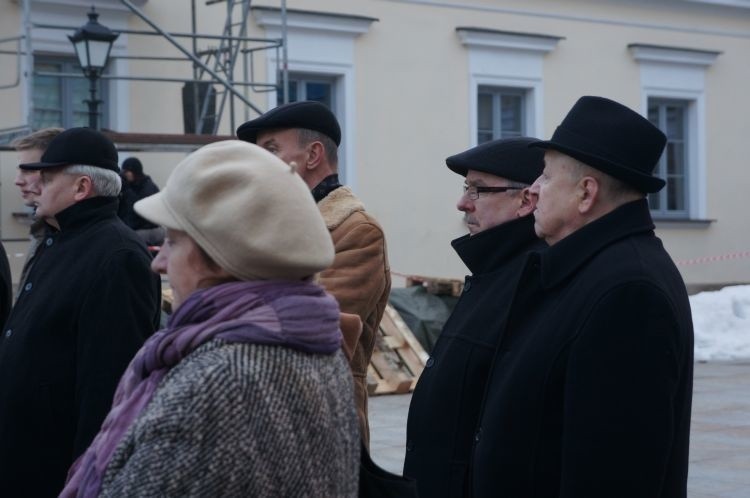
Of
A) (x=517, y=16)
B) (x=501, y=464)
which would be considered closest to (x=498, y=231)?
(x=501, y=464)

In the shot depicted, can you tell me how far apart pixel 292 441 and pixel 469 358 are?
1502 millimetres

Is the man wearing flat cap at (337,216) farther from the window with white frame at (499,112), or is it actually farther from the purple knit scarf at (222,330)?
the window with white frame at (499,112)

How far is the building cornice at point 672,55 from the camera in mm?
19062

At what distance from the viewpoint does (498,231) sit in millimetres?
4074

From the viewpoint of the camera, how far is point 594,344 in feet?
10.3

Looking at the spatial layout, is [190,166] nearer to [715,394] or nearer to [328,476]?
[328,476]

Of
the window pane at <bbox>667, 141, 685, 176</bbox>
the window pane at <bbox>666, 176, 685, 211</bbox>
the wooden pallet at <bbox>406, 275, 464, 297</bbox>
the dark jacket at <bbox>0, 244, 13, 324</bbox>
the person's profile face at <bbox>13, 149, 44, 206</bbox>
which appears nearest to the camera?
the person's profile face at <bbox>13, 149, 44, 206</bbox>

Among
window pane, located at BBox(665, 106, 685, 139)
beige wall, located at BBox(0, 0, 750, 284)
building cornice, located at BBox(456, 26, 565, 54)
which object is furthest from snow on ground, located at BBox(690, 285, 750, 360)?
building cornice, located at BBox(456, 26, 565, 54)

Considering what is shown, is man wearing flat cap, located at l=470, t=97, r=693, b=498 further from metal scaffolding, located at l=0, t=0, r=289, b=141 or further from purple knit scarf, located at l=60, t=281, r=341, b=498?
metal scaffolding, located at l=0, t=0, r=289, b=141

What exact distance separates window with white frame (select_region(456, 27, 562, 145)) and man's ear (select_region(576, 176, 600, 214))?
14.1 metres

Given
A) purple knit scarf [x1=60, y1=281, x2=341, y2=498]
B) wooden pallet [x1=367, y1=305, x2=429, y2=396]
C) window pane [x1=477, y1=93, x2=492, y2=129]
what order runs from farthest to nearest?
window pane [x1=477, y1=93, x2=492, y2=129], wooden pallet [x1=367, y1=305, x2=429, y2=396], purple knit scarf [x1=60, y1=281, x2=341, y2=498]

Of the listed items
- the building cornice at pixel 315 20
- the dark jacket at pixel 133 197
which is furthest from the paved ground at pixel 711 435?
the building cornice at pixel 315 20

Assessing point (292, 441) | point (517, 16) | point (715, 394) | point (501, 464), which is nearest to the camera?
point (292, 441)

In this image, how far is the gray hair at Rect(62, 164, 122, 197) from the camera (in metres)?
4.64
